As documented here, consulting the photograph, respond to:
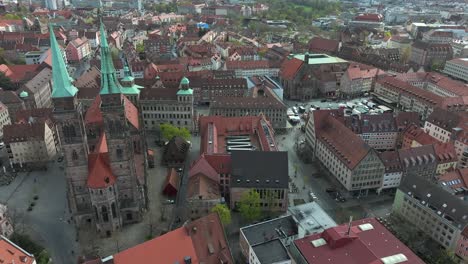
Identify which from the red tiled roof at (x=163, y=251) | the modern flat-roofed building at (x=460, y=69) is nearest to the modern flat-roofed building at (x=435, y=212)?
the red tiled roof at (x=163, y=251)

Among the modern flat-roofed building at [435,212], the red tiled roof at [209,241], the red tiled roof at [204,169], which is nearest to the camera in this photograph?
the red tiled roof at [209,241]

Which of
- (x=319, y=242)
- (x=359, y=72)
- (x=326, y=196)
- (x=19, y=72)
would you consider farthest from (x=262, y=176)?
(x=19, y=72)

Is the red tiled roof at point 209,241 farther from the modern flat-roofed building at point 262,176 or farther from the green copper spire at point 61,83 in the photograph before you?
the green copper spire at point 61,83

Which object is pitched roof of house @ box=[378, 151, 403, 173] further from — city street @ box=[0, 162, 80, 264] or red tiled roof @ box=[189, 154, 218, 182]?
city street @ box=[0, 162, 80, 264]

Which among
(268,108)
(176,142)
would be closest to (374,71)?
(268,108)

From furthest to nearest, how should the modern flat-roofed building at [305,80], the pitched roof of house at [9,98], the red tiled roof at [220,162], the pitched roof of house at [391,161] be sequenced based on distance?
the modern flat-roofed building at [305,80]
the pitched roof of house at [9,98]
the pitched roof of house at [391,161]
the red tiled roof at [220,162]

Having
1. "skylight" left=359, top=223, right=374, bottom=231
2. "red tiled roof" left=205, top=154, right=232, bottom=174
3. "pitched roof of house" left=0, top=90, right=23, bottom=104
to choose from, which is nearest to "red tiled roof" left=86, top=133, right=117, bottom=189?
"red tiled roof" left=205, top=154, right=232, bottom=174

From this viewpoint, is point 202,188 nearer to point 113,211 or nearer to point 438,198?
point 113,211
